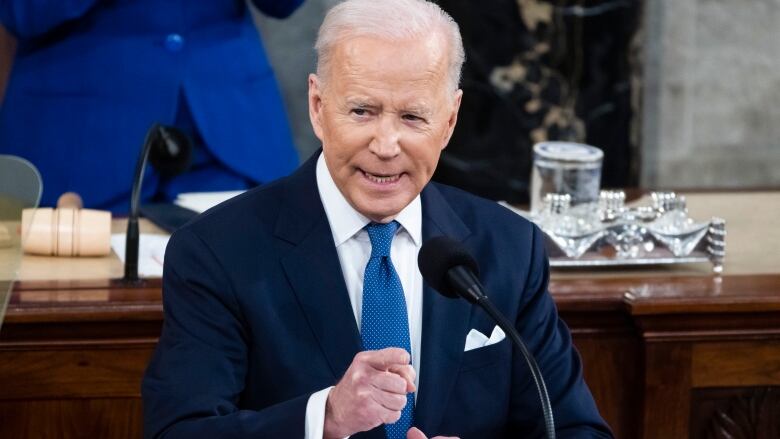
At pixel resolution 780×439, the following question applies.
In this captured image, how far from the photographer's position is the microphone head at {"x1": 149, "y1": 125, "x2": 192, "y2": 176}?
3215 millimetres

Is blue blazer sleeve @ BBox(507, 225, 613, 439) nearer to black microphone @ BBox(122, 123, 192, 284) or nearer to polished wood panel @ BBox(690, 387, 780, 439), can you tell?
polished wood panel @ BBox(690, 387, 780, 439)

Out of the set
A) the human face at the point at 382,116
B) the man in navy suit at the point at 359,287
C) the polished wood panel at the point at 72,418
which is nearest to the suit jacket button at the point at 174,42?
the polished wood panel at the point at 72,418

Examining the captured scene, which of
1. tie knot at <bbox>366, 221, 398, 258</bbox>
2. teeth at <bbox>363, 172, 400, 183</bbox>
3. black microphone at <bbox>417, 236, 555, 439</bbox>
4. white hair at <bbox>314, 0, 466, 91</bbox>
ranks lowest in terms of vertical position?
tie knot at <bbox>366, 221, 398, 258</bbox>

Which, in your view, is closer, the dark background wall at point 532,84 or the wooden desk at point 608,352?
the wooden desk at point 608,352

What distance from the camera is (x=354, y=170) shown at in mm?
2357

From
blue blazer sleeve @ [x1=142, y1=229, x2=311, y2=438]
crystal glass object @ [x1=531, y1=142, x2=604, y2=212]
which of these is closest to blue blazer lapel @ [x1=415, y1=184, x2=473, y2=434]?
blue blazer sleeve @ [x1=142, y1=229, x2=311, y2=438]

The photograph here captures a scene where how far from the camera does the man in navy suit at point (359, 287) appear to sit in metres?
2.28

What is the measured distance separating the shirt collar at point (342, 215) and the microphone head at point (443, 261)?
329 mm

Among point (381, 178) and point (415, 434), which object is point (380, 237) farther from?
point (415, 434)

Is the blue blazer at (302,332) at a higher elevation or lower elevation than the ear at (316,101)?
lower

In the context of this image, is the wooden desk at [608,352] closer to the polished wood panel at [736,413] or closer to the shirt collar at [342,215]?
the polished wood panel at [736,413]

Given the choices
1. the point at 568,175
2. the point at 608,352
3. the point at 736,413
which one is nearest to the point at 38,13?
the point at 568,175

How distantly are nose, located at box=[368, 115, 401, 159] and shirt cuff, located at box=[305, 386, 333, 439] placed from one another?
0.35 metres

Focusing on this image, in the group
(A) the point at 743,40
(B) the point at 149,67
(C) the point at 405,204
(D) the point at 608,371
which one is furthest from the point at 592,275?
(A) the point at 743,40
